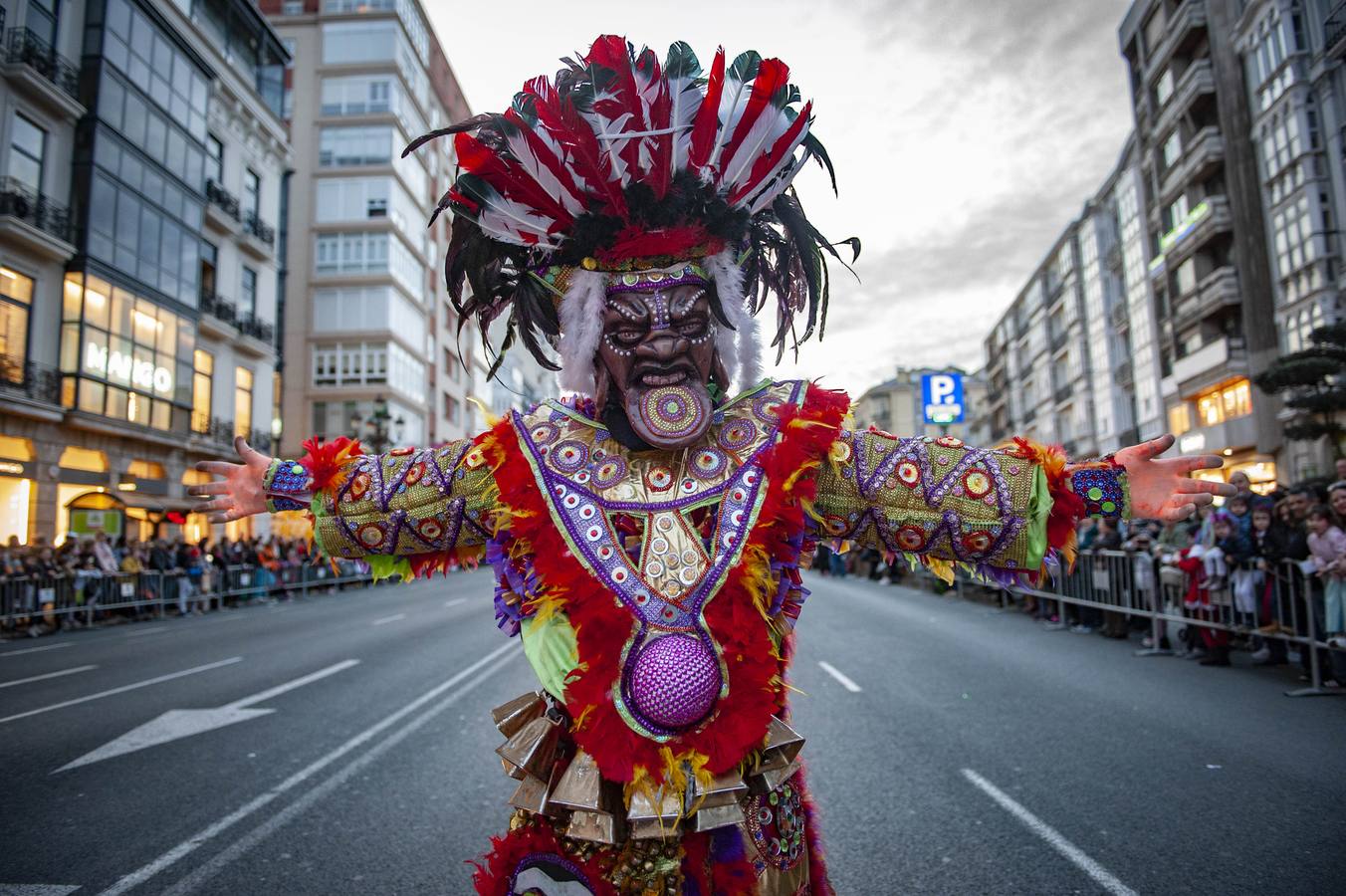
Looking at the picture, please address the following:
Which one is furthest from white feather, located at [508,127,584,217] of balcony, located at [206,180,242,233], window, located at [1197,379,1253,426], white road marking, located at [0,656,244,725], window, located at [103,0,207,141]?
balcony, located at [206,180,242,233]

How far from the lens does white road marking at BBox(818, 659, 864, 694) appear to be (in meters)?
8.55

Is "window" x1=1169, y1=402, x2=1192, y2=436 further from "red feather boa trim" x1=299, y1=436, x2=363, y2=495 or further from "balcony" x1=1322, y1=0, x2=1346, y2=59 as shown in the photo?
"red feather boa trim" x1=299, y1=436, x2=363, y2=495

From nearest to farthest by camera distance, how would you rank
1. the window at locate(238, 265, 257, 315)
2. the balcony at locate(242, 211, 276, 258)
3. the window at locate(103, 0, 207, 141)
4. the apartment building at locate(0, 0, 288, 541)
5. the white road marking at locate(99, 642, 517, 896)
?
1. the white road marking at locate(99, 642, 517, 896)
2. the apartment building at locate(0, 0, 288, 541)
3. the window at locate(103, 0, 207, 141)
4. the balcony at locate(242, 211, 276, 258)
5. the window at locate(238, 265, 257, 315)

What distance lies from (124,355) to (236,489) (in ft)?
86.5

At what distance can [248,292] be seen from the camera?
33.9 metres

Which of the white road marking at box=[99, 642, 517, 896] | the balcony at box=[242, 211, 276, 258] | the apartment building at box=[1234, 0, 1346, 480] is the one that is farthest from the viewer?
the balcony at box=[242, 211, 276, 258]

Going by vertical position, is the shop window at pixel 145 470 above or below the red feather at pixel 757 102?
above

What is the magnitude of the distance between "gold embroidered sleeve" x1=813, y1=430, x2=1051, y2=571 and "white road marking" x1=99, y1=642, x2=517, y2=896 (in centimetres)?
Result: 347

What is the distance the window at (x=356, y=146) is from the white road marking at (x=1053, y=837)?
1849 inches

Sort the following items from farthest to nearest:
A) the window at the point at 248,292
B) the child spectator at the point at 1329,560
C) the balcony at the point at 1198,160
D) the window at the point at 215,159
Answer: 1. the window at the point at 248,292
2. the window at the point at 215,159
3. the balcony at the point at 1198,160
4. the child spectator at the point at 1329,560

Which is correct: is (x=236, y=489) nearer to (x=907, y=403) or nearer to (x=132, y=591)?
(x=132, y=591)

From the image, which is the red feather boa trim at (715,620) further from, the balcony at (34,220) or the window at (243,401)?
the window at (243,401)

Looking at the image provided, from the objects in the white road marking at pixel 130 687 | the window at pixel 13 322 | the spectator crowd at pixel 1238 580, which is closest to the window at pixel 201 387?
the window at pixel 13 322

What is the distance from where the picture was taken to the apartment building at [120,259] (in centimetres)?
2105
